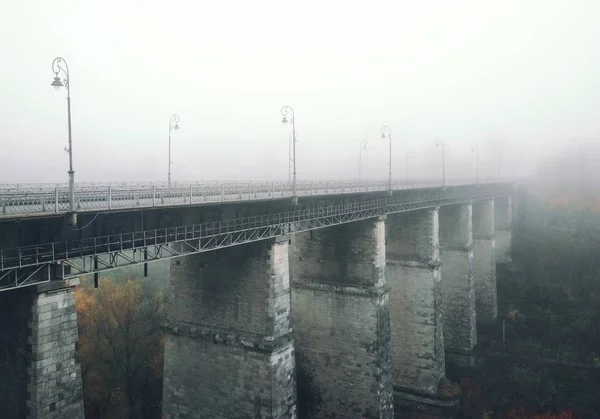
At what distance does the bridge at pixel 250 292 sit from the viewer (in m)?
12.5

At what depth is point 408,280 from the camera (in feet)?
105

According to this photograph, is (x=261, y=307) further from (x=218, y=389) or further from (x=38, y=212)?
(x=38, y=212)

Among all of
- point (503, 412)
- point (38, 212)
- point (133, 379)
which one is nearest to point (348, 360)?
point (503, 412)

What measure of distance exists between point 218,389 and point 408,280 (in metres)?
16.2

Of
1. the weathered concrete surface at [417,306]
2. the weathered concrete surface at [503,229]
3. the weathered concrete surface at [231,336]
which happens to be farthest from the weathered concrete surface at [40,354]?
the weathered concrete surface at [503,229]

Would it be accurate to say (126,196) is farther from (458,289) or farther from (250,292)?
(458,289)

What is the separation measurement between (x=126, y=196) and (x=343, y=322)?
14918 mm

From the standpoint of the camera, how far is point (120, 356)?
3300cm

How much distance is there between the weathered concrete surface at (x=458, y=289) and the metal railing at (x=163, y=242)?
649cm

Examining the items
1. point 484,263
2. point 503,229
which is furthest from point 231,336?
point 503,229

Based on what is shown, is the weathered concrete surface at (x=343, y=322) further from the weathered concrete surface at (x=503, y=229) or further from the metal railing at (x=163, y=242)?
the weathered concrete surface at (x=503, y=229)

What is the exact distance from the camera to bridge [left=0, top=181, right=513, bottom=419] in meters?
12.5

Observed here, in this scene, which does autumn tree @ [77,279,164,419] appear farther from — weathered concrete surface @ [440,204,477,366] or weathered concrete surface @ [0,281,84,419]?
weathered concrete surface @ [440,204,477,366]

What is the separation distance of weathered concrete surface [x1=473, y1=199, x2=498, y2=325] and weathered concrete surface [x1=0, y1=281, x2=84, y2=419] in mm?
39213
